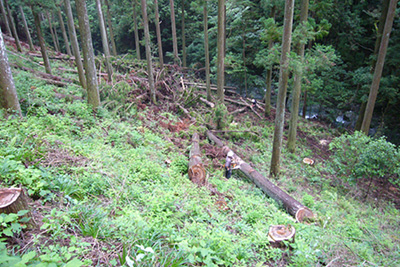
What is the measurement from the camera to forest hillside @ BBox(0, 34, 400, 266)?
300 cm

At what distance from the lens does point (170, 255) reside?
306cm

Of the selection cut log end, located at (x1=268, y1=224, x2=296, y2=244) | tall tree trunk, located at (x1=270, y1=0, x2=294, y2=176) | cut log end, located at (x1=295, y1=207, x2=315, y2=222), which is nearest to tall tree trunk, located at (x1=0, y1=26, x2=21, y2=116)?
cut log end, located at (x1=268, y1=224, x2=296, y2=244)

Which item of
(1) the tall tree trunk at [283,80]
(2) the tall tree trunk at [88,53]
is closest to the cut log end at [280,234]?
(1) the tall tree trunk at [283,80]

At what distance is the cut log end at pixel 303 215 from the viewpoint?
554cm

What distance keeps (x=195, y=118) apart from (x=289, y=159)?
18.9 feet

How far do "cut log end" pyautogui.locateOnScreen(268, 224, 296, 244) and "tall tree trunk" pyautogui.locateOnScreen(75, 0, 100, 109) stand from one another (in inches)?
320

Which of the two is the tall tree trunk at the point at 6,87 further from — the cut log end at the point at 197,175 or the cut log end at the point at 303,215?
the cut log end at the point at 303,215

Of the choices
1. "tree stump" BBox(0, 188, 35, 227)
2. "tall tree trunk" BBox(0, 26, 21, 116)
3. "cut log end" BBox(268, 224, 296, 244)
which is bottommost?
"cut log end" BBox(268, 224, 296, 244)

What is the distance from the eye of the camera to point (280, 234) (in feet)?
13.2

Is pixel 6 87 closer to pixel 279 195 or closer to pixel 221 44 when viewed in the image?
pixel 279 195

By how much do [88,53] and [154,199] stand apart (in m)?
7.01

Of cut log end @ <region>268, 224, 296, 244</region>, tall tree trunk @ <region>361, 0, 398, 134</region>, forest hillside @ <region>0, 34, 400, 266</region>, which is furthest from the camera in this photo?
tall tree trunk @ <region>361, 0, 398, 134</region>

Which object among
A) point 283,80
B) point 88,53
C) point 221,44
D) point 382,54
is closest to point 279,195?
point 283,80

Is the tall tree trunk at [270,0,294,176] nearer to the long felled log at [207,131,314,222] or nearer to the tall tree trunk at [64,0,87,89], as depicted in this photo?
the long felled log at [207,131,314,222]
